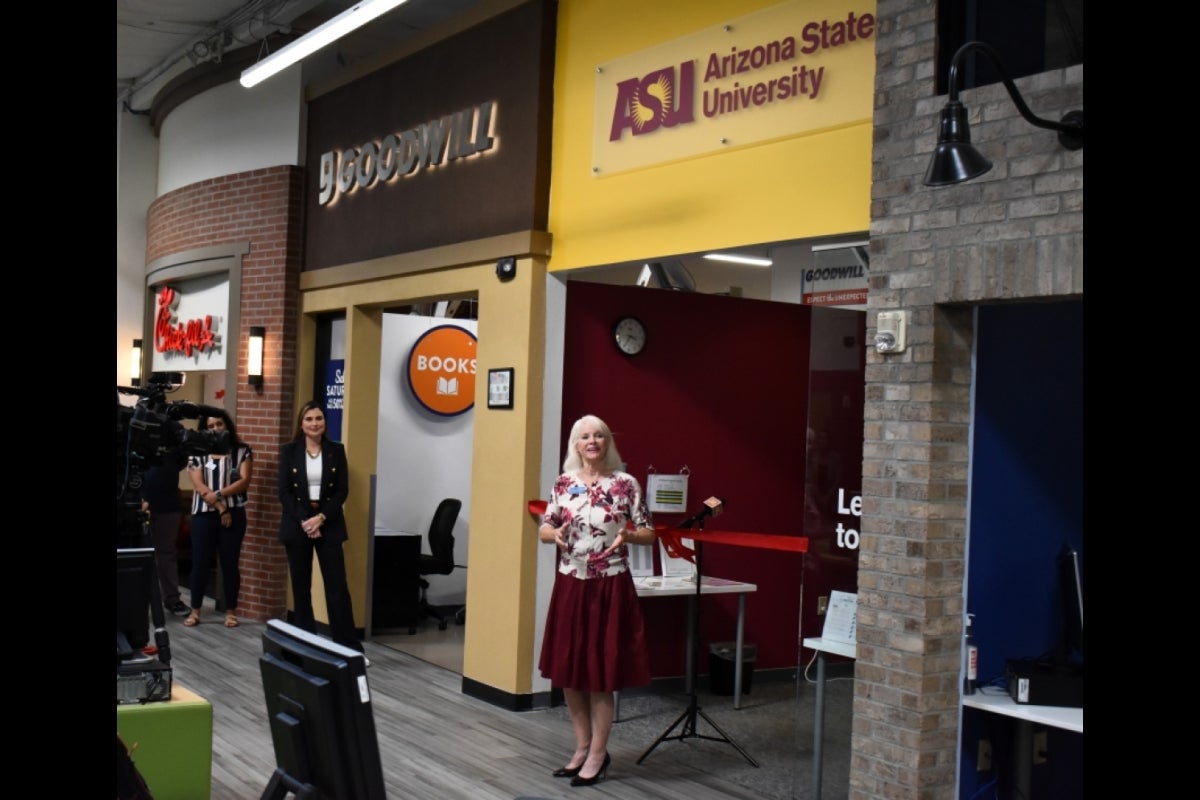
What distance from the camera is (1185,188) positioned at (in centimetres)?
91

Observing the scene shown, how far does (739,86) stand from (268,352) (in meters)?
5.24

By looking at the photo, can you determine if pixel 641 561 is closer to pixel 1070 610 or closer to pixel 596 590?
pixel 596 590

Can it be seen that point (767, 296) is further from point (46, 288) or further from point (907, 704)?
point (46, 288)

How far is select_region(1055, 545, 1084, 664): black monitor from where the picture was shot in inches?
165

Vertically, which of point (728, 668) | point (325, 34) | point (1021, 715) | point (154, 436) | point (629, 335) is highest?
point (325, 34)

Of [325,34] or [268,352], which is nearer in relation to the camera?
[325,34]

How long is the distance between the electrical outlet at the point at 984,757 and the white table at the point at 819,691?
1.89 feet

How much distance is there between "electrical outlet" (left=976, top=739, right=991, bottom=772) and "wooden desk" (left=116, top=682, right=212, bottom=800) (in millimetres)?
2769

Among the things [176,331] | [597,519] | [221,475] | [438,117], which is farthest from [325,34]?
[176,331]

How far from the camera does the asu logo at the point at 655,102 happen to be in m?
5.83

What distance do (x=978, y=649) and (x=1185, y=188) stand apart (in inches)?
149

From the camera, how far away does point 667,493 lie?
732 centimetres

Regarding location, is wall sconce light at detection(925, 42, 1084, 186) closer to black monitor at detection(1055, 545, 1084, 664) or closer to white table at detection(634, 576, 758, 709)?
black monitor at detection(1055, 545, 1084, 664)

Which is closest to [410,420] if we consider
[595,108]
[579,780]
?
[595,108]
